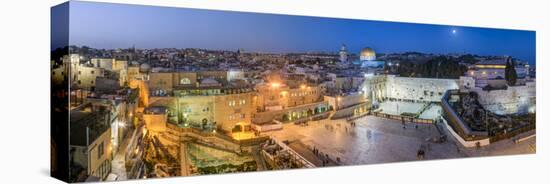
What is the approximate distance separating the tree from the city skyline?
0.13 m

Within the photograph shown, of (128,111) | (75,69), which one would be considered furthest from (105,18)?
(128,111)

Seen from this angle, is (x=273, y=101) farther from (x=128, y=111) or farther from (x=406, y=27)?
(x=406, y=27)

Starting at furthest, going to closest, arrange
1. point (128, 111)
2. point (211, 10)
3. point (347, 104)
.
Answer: point (347, 104) → point (211, 10) → point (128, 111)

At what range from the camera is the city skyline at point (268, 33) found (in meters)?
5.45

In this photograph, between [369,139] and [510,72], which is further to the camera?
[510,72]

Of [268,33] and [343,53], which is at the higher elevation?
[268,33]

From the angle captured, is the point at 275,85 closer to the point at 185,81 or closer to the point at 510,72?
the point at 185,81

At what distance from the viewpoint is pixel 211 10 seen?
19.8 feet

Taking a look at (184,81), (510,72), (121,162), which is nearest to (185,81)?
(184,81)

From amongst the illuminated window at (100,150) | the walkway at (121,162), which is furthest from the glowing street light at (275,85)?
the illuminated window at (100,150)

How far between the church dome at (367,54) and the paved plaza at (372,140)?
0.78 m

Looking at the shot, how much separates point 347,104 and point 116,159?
299cm

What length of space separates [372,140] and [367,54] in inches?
44.6

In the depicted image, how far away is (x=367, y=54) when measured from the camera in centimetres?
693
